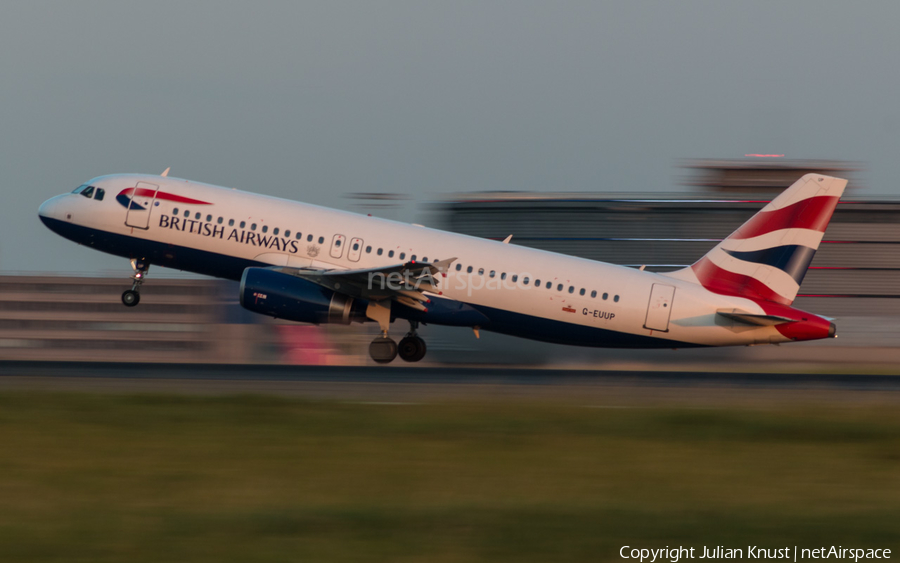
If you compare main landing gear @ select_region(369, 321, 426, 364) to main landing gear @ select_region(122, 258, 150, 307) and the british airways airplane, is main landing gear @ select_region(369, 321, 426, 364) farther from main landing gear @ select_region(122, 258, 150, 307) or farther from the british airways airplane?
main landing gear @ select_region(122, 258, 150, 307)

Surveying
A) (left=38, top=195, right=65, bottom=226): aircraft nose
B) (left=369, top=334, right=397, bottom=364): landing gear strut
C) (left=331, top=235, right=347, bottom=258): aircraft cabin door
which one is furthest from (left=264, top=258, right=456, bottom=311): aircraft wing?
(left=38, top=195, right=65, bottom=226): aircraft nose

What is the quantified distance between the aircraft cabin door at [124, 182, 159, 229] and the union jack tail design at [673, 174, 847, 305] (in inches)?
705

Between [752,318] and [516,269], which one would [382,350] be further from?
[752,318]

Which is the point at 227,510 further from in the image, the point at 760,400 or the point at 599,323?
the point at 599,323

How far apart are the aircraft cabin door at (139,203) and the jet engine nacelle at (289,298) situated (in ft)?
14.2

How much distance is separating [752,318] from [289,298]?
1404 cm

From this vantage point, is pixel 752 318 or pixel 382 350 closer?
pixel 752 318

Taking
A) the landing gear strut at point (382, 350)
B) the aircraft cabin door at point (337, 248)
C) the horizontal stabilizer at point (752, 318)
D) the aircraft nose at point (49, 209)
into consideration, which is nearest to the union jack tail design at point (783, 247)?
the horizontal stabilizer at point (752, 318)

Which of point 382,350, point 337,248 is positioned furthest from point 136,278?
point 382,350

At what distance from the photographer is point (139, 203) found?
2795 cm

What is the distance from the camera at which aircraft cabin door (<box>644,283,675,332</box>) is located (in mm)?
27219

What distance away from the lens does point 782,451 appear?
1545 cm

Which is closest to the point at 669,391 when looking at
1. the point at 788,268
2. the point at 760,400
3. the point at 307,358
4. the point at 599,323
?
the point at 760,400

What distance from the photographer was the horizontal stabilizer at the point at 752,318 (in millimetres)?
26453
